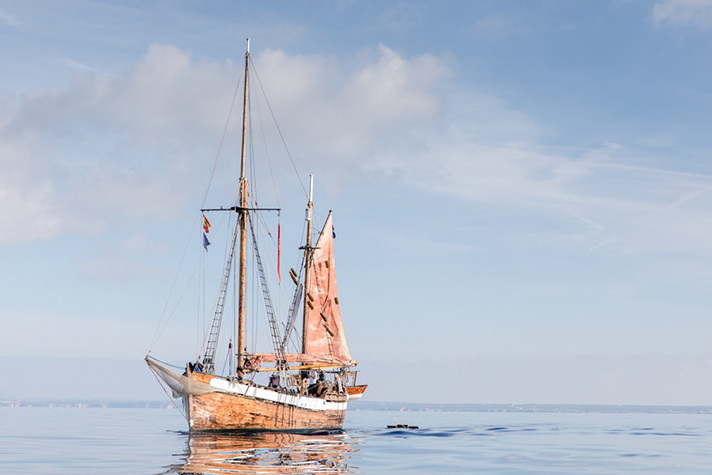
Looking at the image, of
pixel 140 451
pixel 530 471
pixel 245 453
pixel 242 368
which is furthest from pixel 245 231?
pixel 530 471

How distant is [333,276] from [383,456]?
4046cm

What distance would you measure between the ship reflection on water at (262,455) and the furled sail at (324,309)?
23.4 metres

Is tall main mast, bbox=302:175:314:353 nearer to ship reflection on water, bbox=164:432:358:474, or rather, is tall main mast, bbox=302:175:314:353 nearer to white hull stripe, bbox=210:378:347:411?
white hull stripe, bbox=210:378:347:411

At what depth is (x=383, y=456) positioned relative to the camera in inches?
1668

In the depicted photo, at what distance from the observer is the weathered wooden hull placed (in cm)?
5628

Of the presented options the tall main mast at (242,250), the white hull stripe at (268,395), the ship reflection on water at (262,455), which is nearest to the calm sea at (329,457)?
the ship reflection on water at (262,455)

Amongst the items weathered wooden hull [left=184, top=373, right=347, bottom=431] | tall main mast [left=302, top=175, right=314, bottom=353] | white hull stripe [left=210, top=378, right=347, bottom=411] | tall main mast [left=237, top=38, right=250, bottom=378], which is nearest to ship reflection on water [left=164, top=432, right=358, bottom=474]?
weathered wooden hull [left=184, top=373, right=347, bottom=431]

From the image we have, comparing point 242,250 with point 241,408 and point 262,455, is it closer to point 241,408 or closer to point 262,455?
point 241,408

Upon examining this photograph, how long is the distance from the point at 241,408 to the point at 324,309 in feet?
80.7

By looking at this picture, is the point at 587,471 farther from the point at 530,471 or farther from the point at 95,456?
the point at 95,456

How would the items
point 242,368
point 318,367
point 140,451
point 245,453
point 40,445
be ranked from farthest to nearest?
point 318,367 → point 242,368 → point 40,445 → point 140,451 → point 245,453

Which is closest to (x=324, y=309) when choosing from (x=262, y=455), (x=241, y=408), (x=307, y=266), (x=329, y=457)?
(x=307, y=266)

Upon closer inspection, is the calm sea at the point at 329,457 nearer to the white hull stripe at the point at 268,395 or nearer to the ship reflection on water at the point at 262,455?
the ship reflection on water at the point at 262,455

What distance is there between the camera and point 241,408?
5738 centimetres
